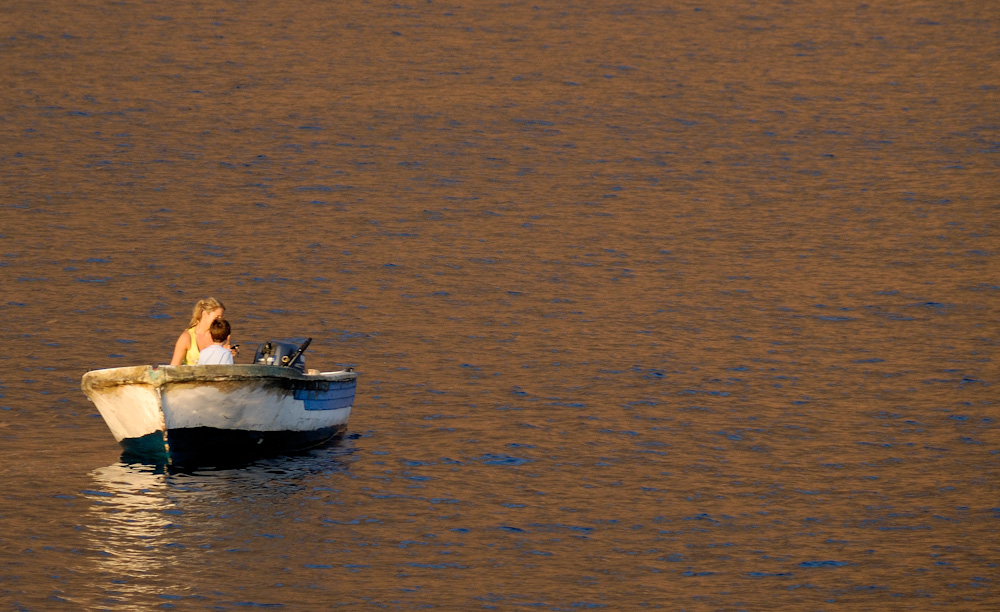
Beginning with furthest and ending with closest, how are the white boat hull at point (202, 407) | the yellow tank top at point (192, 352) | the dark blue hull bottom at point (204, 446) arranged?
the yellow tank top at point (192, 352) → the dark blue hull bottom at point (204, 446) → the white boat hull at point (202, 407)

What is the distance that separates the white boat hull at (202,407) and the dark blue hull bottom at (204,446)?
0.04 feet

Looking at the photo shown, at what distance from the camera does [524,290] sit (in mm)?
34875

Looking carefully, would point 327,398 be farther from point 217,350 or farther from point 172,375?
point 172,375

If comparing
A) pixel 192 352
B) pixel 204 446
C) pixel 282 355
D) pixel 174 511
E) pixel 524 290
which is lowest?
pixel 174 511

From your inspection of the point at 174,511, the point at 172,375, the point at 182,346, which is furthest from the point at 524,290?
the point at 174,511

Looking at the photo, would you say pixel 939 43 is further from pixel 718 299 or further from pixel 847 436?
pixel 847 436

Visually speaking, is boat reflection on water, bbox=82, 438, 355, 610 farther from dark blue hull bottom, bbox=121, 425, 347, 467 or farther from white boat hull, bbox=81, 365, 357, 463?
white boat hull, bbox=81, 365, 357, 463

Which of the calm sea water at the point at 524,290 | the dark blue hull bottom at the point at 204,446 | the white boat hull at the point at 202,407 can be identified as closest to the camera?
the calm sea water at the point at 524,290

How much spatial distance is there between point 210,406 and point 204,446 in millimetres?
669

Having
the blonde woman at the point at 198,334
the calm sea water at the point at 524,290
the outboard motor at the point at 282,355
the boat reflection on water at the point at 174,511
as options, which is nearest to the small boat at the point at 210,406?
the outboard motor at the point at 282,355

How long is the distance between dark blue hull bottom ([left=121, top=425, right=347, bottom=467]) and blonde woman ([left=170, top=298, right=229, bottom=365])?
3.10ft

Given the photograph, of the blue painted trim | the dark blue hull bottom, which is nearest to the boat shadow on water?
the dark blue hull bottom

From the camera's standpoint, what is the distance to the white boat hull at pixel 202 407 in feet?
60.3

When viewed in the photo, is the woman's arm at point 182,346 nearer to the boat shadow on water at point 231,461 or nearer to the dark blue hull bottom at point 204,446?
the dark blue hull bottom at point 204,446
